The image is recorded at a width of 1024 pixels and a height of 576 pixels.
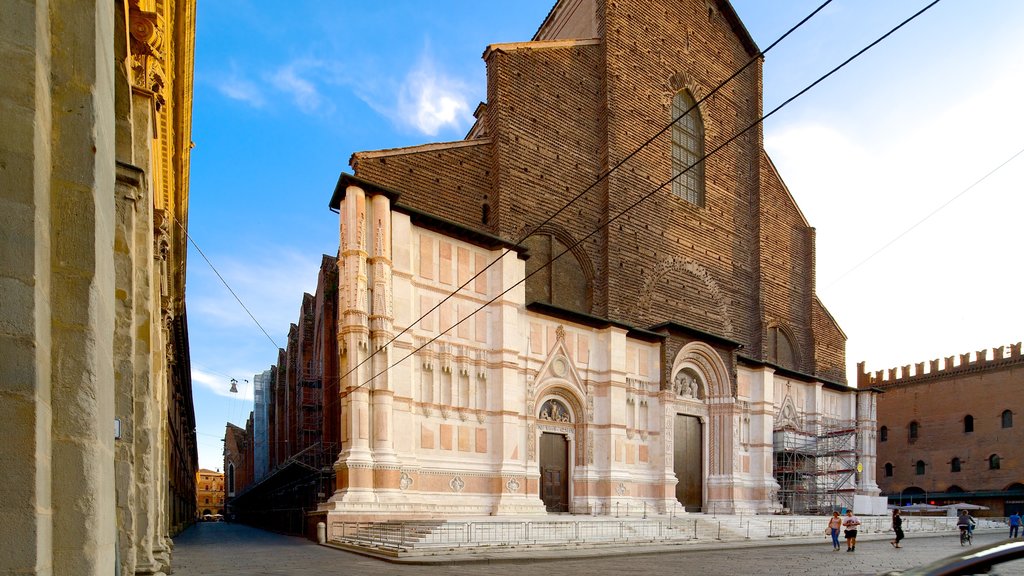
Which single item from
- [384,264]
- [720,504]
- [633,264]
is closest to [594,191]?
[633,264]

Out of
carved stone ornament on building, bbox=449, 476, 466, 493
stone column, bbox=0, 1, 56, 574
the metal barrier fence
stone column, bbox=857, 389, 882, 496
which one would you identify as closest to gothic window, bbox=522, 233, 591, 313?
carved stone ornament on building, bbox=449, 476, 466, 493

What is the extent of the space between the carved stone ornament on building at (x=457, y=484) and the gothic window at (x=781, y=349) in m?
20.2

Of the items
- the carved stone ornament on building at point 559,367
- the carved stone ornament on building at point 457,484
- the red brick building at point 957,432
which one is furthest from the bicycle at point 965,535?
the red brick building at point 957,432

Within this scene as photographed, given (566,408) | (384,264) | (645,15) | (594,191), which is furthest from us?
(645,15)

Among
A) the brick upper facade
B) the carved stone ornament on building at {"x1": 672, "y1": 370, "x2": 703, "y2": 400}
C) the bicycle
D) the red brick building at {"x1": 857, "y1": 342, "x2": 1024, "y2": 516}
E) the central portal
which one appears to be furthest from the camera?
the red brick building at {"x1": 857, "y1": 342, "x2": 1024, "y2": 516}

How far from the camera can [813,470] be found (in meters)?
35.6

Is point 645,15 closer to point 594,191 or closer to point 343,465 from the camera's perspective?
point 594,191

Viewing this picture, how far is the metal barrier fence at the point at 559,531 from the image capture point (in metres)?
17.8

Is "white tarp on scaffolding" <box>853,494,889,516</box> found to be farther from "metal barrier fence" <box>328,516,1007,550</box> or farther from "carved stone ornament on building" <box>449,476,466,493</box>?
"carved stone ornament on building" <box>449,476,466,493</box>

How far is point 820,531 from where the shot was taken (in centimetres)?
2805

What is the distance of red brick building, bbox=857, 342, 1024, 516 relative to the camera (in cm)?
4375

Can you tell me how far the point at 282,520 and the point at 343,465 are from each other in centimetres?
1627

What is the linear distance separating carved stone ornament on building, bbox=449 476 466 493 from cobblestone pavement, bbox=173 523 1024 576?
4504mm

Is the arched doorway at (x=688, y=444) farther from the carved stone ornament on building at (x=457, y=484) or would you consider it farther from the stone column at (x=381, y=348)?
the stone column at (x=381, y=348)
